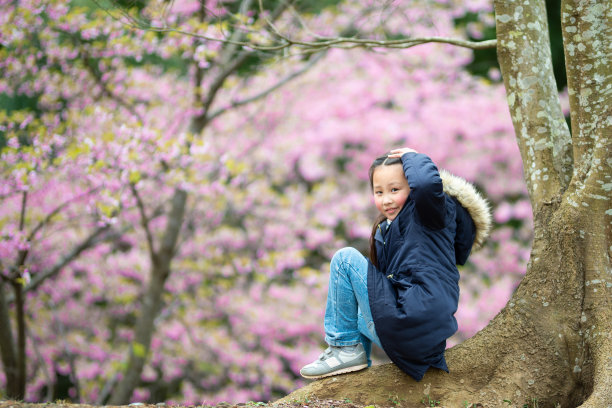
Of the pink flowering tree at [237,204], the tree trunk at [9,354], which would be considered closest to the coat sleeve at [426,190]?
the pink flowering tree at [237,204]

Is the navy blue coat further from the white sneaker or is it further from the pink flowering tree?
the pink flowering tree

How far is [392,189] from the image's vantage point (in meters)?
2.30

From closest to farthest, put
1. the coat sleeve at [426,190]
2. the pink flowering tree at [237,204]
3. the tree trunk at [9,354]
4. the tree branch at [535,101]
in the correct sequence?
the coat sleeve at [426,190] → the tree branch at [535,101] → the tree trunk at [9,354] → the pink flowering tree at [237,204]

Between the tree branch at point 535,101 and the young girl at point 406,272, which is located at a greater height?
the tree branch at point 535,101

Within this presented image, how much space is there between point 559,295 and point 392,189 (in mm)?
793

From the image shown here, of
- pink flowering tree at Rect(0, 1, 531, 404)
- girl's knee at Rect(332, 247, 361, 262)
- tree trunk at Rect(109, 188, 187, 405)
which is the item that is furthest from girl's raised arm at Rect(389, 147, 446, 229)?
tree trunk at Rect(109, 188, 187, 405)

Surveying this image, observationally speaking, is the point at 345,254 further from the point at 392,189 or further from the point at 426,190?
the point at 426,190

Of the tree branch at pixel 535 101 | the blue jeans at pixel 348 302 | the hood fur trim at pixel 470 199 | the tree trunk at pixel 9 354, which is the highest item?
the tree branch at pixel 535 101

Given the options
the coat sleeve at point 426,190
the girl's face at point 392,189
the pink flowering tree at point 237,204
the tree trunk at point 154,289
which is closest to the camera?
the coat sleeve at point 426,190

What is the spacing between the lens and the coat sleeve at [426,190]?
2.08 metres

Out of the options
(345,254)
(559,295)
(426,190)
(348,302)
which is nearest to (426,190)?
(426,190)

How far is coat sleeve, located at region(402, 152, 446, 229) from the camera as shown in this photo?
208 centimetres

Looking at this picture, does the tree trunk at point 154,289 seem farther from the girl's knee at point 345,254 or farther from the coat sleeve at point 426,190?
the coat sleeve at point 426,190

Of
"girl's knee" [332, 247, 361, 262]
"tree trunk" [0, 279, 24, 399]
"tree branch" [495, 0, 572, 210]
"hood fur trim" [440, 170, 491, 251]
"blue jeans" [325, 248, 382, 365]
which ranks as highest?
"tree branch" [495, 0, 572, 210]
